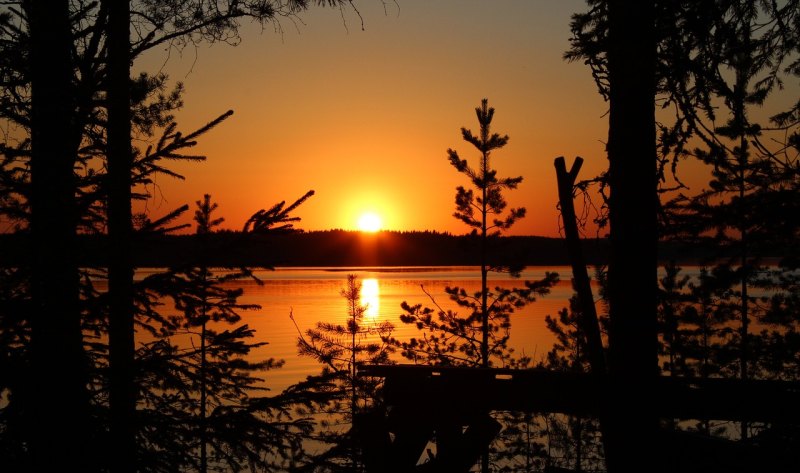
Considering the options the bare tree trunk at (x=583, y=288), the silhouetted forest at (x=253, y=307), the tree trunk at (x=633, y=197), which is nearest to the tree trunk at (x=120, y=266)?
the silhouetted forest at (x=253, y=307)

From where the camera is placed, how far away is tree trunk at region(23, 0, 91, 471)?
4.33 meters

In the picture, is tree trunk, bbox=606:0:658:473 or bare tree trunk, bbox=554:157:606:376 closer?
bare tree trunk, bbox=554:157:606:376

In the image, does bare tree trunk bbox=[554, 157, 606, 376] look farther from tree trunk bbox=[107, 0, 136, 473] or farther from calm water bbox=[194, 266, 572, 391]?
calm water bbox=[194, 266, 572, 391]

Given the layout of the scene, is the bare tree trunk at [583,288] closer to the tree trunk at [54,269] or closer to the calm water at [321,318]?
the tree trunk at [54,269]

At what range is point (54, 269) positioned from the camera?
4.42 meters

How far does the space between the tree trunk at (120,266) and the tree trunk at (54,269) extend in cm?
22

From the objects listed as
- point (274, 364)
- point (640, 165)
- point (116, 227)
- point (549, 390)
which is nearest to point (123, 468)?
point (116, 227)

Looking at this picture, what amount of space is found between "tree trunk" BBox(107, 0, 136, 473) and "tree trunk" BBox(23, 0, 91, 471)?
0.22 metres

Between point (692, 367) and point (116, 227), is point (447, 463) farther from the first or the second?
point (692, 367)

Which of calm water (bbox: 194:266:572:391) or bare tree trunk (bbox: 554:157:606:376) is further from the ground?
bare tree trunk (bbox: 554:157:606:376)

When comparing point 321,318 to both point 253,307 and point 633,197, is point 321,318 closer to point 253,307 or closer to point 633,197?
point 253,307

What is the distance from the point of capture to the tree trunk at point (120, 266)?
4.50 meters

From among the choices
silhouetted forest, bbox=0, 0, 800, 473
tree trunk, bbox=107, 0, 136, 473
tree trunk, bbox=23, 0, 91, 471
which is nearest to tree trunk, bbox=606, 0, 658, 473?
silhouetted forest, bbox=0, 0, 800, 473

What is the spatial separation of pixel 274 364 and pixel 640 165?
14.7m
